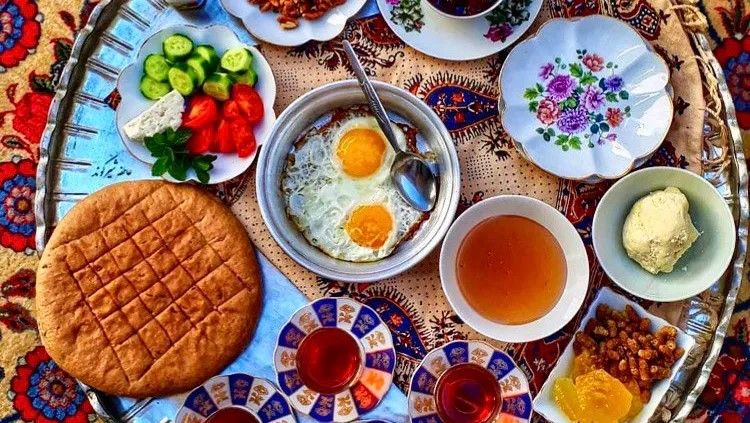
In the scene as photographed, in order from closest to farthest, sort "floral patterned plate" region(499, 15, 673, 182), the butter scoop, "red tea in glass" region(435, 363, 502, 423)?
the butter scoop, "red tea in glass" region(435, 363, 502, 423), "floral patterned plate" region(499, 15, 673, 182)

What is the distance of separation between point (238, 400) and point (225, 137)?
1.14 m

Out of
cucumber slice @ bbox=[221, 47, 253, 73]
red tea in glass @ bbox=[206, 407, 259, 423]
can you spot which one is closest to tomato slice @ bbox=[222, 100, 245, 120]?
cucumber slice @ bbox=[221, 47, 253, 73]

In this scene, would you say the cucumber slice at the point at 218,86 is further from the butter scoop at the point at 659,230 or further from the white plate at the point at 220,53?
the butter scoop at the point at 659,230

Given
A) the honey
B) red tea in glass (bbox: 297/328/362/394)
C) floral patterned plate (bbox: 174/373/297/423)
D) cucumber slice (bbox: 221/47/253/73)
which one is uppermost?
cucumber slice (bbox: 221/47/253/73)

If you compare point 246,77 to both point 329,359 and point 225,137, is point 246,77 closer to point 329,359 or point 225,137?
point 225,137

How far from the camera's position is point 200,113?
3.23m

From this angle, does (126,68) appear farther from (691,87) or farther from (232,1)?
(691,87)

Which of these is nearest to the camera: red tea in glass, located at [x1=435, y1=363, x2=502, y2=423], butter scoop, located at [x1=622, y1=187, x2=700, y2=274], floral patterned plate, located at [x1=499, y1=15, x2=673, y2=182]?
butter scoop, located at [x1=622, y1=187, x2=700, y2=274]

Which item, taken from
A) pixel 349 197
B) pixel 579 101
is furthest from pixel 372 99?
pixel 579 101

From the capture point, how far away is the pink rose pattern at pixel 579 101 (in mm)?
3383

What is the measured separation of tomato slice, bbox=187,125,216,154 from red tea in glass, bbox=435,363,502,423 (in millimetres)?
1445

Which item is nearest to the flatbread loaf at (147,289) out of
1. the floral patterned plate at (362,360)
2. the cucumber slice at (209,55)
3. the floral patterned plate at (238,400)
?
the floral patterned plate at (238,400)

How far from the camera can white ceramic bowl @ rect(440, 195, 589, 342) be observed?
10.4 ft

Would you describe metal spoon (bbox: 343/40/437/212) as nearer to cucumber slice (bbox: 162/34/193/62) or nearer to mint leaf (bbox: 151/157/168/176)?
cucumber slice (bbox: 162/34/193/62)
